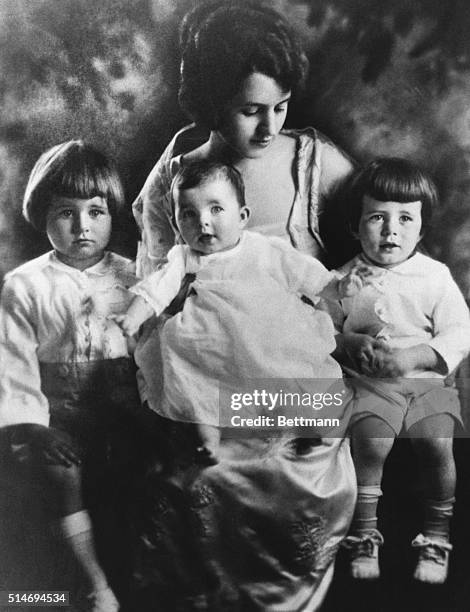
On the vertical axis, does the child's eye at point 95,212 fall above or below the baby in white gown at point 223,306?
above

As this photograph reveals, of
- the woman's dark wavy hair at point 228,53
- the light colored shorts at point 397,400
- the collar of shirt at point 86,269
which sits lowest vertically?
the light colored shorts at point 397,400

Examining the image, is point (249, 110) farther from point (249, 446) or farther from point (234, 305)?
point (249, 446)

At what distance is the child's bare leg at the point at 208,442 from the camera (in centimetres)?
138

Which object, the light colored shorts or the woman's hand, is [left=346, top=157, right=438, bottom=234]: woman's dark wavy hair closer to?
the light colored shorts

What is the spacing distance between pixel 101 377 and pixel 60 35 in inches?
26.9

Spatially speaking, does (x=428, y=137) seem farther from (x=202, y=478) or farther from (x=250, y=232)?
(x=202, y=478)

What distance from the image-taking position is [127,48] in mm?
1461

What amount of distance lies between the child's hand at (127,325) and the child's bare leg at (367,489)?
1.50 feet

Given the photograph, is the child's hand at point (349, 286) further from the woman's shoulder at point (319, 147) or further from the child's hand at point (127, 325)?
the child's hand at point (127, 325)

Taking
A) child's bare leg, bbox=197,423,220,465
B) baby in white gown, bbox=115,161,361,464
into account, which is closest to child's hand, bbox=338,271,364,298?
baby in white gown, bbox=115,161,361,464

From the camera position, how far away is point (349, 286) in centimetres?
140

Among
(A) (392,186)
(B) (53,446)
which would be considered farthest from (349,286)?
(B) (53,446)

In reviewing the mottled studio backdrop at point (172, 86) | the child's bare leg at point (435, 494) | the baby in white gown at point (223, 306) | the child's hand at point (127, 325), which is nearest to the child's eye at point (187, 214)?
the baby in white gown at point (223, 306)

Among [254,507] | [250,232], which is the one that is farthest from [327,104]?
[254,507]
